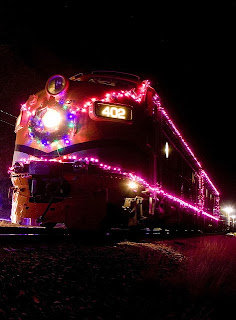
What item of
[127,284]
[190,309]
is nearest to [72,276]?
[127,284]

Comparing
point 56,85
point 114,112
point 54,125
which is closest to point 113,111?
point 114,112

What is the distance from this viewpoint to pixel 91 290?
260 centimetres

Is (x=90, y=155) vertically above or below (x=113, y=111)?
below

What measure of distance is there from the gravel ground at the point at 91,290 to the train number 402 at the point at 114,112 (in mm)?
2625

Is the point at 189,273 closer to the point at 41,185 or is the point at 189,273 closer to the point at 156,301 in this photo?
the point at 156,301

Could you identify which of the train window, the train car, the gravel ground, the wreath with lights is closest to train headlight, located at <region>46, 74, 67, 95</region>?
the train car

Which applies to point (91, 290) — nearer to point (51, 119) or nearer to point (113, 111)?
point (113, 111)

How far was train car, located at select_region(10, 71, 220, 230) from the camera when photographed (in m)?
5.28

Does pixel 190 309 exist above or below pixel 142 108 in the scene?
below

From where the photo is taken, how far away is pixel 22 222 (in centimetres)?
555

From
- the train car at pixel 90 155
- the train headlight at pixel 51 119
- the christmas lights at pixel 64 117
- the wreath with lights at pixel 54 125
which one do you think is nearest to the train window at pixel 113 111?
the train car at pixel 90 155

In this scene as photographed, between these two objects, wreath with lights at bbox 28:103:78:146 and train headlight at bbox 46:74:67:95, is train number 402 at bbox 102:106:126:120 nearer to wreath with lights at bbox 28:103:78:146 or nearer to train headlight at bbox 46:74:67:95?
wreath with lights at bbox 28:103:78:146

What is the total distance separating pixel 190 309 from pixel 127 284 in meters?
0.68

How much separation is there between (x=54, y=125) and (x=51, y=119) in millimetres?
139
